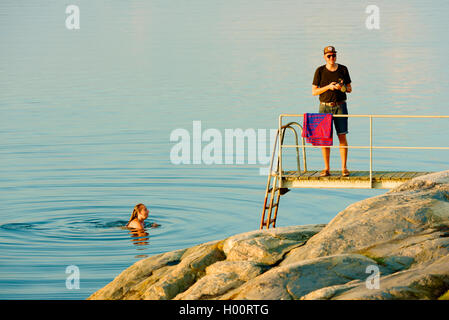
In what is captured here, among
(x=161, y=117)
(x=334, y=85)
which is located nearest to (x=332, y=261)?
(x=334, y=85)

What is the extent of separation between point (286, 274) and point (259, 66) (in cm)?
3775

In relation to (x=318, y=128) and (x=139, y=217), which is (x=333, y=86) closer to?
(x=318, y=128)

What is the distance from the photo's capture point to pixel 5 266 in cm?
1609

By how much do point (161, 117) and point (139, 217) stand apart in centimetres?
1670

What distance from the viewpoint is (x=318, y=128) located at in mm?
15086

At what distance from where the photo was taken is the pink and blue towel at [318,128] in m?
14.9

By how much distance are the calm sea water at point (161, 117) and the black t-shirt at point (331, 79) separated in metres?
4.11

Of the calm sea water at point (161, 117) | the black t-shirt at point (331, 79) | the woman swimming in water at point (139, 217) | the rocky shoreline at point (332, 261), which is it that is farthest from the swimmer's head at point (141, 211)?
the rocky shoreline at point (332, 261)

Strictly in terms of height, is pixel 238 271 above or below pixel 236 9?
below

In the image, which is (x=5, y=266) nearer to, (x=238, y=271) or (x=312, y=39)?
(x=238, y=271)

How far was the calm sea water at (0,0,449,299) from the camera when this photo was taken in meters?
18.0

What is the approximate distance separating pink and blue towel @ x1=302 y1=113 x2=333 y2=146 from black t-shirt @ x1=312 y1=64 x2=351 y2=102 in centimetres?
31
